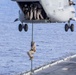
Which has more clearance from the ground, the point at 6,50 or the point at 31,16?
the point at 31,16

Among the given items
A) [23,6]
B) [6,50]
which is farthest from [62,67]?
[6,50]

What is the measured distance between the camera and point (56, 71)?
85.4 m

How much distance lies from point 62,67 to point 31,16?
41.7 m

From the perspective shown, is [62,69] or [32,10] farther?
[62,69]

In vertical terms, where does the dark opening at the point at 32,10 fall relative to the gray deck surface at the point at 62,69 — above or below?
above

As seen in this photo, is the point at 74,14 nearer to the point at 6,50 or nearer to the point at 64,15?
the point at 64,15

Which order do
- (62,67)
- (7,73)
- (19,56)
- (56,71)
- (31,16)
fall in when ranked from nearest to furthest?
(31,16), (56,71), (62,67), (7,73), (19,56)

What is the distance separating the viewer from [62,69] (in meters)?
88.1

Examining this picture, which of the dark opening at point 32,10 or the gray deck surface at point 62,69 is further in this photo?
the gray deck surface at point 62,69

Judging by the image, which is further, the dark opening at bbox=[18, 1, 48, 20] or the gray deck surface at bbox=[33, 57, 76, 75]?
the gray deck surface at bbox=[33, 57, 76, 75]

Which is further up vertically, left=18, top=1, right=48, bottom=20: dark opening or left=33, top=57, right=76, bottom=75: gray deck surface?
left=18, top=1, right=48, bottom=20: dark opening

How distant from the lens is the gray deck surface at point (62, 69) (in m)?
82.5

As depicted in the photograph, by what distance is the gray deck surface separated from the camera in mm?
82488

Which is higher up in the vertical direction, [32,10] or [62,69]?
[32,10]
